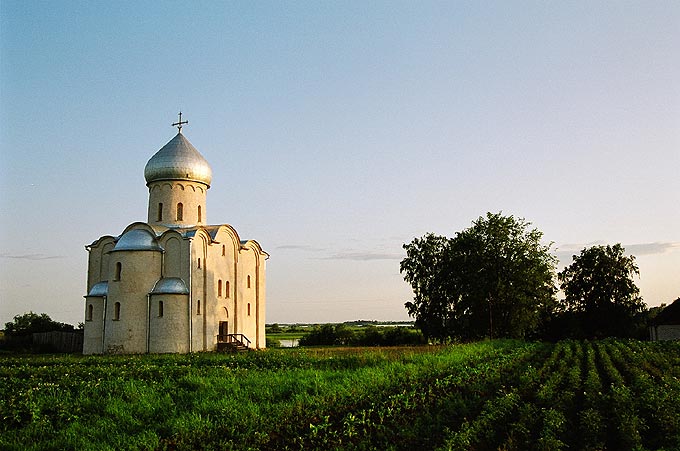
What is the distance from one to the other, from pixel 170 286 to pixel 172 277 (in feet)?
2.66

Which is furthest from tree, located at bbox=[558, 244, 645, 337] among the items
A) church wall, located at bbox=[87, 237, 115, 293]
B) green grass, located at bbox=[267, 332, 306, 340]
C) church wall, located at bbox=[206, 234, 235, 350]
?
church wall, located at bbox=[87, 237, 115, 293]

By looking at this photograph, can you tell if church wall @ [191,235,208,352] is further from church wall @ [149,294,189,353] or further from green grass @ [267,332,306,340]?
green grass @ [267,332,306,340]

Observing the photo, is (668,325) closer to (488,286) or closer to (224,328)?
(488,286)

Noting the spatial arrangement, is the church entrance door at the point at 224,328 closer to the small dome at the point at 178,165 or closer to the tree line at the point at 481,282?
the small dome at the point at 178,165

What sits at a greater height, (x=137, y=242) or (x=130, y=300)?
(x=137, y=242)

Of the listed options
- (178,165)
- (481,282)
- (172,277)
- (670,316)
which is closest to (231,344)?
(172,277)

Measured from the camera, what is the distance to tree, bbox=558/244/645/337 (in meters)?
56.3

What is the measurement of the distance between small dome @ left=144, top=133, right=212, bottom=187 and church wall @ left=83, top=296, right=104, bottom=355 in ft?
25.5

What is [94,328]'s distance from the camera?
3384 cm

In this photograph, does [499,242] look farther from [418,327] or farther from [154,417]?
[154,417]

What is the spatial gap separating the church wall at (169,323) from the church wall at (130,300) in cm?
57

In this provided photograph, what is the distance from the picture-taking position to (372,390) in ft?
44.2

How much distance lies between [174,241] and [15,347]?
1458cm

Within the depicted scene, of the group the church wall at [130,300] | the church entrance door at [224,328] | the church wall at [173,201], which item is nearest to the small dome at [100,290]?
the church wall at [130,300]
